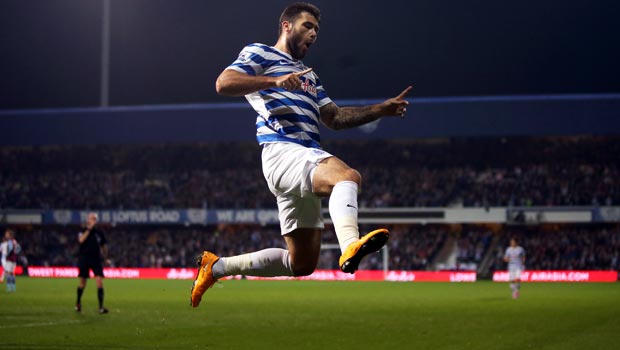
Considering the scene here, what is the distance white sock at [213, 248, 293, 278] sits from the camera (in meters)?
7.96

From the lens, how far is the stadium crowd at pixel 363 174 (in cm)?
4822

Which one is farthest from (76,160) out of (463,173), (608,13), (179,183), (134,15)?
(608,13)

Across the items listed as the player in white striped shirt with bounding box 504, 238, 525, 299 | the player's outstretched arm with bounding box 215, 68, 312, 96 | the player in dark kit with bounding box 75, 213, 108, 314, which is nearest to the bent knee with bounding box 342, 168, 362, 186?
the player's outstretched arm with bounding box 215, 68, 312, 96

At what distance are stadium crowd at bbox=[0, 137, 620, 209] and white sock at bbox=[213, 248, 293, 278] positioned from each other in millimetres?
40600

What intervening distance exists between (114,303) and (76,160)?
34264 mm

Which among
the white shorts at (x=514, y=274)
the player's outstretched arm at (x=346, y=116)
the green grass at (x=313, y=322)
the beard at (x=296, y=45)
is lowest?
the green grass at (x=313, y=322)

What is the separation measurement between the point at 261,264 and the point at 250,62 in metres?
1.96

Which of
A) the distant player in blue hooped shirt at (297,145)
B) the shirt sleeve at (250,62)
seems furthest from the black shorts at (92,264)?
the shirt sleeve at (250,62)

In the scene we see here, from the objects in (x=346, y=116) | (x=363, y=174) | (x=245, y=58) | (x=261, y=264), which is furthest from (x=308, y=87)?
(x=363, y=174)

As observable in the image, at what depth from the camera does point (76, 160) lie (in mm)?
55531

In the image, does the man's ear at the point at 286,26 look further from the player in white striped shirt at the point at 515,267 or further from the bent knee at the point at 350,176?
the player in white striped shirt at the point at 515,267

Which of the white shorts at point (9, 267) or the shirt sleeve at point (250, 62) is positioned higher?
the shirt sleeve at point (250, 62)

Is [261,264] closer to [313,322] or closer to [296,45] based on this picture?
[296,45]

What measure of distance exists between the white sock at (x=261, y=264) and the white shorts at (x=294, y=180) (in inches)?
21.2
